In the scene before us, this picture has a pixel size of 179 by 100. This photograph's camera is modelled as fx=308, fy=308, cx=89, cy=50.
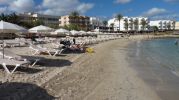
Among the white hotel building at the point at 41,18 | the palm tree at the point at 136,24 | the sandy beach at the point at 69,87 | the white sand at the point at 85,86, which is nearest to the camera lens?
the sandy beach at the point at 69,87

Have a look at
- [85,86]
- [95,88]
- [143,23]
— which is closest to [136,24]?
[143,23]

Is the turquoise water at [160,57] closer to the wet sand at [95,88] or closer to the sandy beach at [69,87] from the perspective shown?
the wet sand at [95,88]

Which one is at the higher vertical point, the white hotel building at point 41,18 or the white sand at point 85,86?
the white hotel building at point 41,18

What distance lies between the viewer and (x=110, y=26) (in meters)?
173

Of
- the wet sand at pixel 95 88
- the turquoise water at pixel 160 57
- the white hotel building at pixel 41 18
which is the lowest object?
the turquoise water at pixel 160 57

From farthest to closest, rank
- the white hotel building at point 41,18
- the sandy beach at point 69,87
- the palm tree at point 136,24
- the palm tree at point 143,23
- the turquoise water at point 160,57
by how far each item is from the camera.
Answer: the palm tree at point 136,24
the palm tree at point 143,23
the white hotel building at point 41,18
the turquoise water at point 160,57
the sandy beach at point 69,87

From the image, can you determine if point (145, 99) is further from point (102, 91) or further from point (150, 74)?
point (150, 74)

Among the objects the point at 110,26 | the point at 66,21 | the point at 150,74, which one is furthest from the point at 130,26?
the point at 150,74

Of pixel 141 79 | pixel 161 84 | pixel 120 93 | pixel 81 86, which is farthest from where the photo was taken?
pixel 141 79

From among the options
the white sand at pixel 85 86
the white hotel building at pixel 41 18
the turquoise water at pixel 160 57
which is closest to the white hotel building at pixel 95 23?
the white hotel building at pixel 41 18

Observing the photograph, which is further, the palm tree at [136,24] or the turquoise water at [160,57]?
the palm tree at [136,24]

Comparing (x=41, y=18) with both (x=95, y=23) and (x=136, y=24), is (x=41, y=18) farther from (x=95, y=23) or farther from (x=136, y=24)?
(x=136, y=24)

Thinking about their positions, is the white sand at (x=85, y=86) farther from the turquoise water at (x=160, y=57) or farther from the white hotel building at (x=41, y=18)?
the white hotel building at (x=41, y=18)

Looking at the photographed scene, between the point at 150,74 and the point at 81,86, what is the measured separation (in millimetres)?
5968
